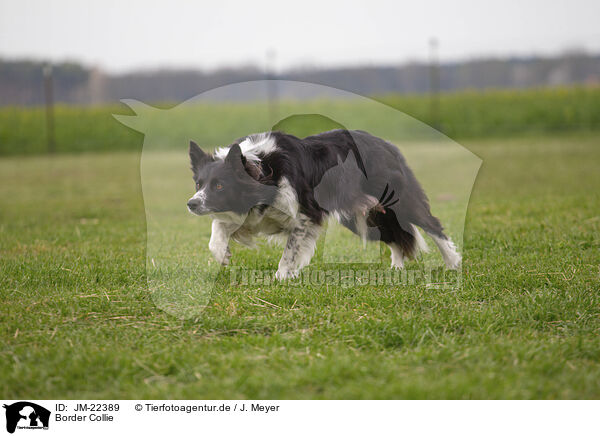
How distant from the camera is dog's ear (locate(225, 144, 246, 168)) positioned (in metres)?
3.83

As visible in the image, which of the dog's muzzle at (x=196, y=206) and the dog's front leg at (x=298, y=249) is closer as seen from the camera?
the dog's muzzle at (x=196, y=206)

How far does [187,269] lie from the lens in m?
4.40

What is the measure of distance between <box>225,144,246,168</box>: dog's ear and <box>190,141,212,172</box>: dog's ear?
244 mm

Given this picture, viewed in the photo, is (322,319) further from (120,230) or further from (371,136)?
(120,230)

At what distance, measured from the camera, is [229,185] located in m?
3.96

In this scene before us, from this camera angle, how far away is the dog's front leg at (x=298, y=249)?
13.9 feet

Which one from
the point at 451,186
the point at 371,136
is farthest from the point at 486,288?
the point at 451,186

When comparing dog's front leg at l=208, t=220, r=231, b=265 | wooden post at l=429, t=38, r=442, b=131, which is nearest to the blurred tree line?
wooden post at l=429, t=38, r=442, b=131

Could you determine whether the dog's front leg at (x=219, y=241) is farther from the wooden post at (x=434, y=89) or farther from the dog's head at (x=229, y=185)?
the wooden post at (x=434, y=89)

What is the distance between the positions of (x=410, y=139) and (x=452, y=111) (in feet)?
48.4

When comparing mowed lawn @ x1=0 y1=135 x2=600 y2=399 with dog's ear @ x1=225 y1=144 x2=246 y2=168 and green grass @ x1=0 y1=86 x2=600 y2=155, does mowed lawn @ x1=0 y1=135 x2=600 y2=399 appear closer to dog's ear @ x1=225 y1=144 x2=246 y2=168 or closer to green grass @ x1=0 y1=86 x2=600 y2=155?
dog's ear @ x1=225 y1=144 x2=246 y2=168

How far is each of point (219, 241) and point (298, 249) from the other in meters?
0.59
